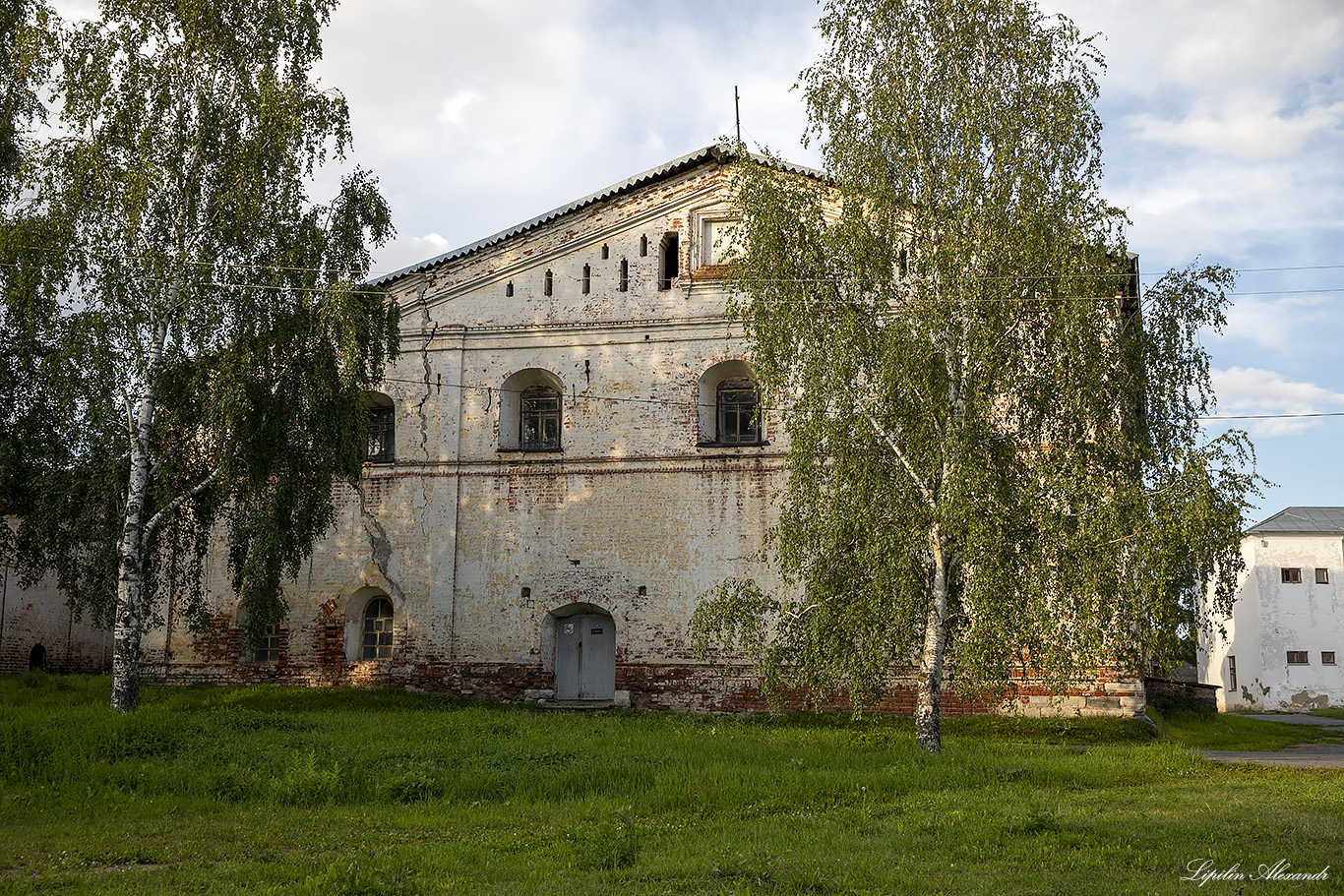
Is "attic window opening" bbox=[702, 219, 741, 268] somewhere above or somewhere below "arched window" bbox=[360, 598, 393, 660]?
above

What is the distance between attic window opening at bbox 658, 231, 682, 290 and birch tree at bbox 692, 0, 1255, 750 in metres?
5.15

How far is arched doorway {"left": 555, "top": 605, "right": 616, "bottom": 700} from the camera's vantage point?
19094 mm

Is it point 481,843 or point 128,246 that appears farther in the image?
point 128,246

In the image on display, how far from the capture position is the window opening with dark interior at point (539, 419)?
20031 millimetres

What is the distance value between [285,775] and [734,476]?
1009 centimetres

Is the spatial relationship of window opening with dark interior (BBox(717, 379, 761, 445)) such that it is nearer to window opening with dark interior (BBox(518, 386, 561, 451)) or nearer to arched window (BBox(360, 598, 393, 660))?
window opening with dark interior (BBox(518, 386, 561, 451))

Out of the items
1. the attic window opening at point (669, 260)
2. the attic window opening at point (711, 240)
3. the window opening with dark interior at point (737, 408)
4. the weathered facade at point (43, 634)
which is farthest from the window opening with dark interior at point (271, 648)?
the attic window opening at point (711, 240)

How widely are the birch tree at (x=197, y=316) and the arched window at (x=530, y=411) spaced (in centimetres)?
427

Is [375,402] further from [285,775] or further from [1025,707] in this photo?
[1025,707]

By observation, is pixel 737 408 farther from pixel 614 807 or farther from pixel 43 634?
pixel 43 634

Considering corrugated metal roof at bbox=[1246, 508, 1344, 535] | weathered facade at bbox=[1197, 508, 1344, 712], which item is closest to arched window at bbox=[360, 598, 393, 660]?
weathered facade at bbox=[1197, 508, 1344, 712]

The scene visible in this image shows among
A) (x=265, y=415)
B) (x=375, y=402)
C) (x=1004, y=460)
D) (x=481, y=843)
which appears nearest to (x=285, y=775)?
(x=481, y=843)

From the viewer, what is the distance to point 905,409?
516 inches

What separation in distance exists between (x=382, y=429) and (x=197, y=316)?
6014 mm
